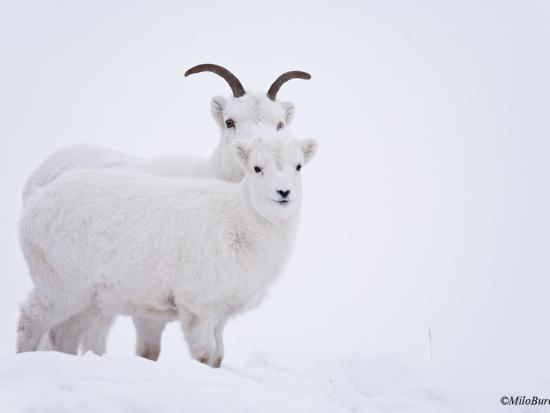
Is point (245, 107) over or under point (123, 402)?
over

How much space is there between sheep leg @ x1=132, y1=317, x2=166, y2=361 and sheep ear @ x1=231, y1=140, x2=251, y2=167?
2266mm

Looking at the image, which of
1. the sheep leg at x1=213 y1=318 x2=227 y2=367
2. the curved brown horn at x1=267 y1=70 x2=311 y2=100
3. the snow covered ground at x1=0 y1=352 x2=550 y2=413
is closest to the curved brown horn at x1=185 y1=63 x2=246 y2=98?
the curved brown horn at x1=267 y1=70 x2=311 y2=100

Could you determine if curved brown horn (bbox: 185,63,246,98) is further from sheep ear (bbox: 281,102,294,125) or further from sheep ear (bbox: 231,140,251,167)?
sheep ear (bbox: 231,140,251,167)

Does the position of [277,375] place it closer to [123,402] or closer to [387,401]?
[387,401]

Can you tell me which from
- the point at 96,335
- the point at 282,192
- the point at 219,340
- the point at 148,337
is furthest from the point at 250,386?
the point at 96,335

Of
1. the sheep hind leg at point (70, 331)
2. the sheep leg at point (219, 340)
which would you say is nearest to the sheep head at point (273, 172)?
the sheep leg at point (219, 340)

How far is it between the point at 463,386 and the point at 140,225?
11.8 ft

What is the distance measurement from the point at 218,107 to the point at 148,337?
3294 mm

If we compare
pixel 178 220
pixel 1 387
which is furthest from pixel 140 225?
pixel 1 387

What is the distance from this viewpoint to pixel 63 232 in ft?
26.4

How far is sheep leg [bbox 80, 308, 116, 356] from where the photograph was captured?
8.92 meters

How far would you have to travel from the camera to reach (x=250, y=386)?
5652mm

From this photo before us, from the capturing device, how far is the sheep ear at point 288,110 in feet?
35.0

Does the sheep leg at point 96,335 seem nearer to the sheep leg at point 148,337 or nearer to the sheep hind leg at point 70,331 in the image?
the sheep hind leg at point 70,331
